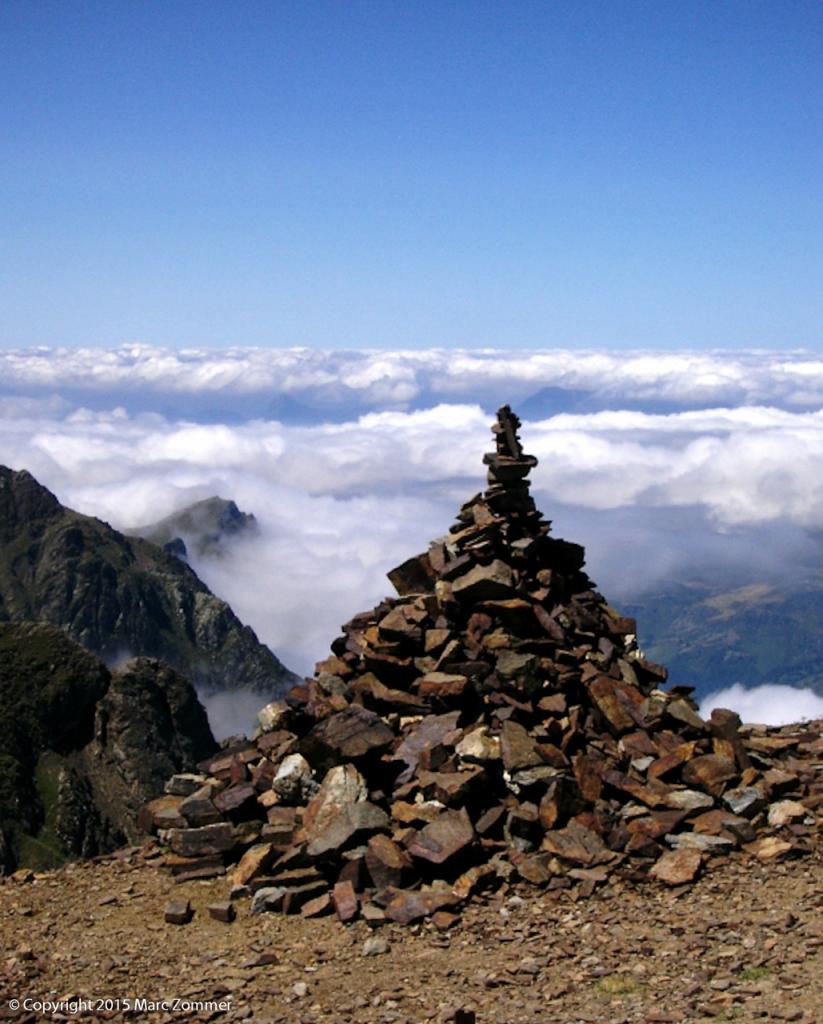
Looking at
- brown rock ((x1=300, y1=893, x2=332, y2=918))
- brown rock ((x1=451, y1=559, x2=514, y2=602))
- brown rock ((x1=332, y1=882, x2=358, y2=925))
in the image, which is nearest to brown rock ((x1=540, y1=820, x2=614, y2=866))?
brown rock ((x1=332, y1=882, x2=358, y2=925))

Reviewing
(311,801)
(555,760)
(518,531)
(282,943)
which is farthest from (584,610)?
(282,943)

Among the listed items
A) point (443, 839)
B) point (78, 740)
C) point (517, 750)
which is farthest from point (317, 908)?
point (78, 740)

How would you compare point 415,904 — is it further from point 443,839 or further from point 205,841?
point 205,841

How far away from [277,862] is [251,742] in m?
5.55

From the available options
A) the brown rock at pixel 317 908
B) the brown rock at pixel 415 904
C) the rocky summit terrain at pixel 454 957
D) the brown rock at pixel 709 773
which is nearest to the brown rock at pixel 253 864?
the rocky summit terrain at pixel 454 957

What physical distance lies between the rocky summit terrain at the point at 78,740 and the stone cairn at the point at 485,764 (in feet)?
430

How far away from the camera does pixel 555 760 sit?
76.0 feet

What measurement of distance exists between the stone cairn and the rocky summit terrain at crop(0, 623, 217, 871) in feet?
430

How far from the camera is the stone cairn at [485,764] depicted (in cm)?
2073

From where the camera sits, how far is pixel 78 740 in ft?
541

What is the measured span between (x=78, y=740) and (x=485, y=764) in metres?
156

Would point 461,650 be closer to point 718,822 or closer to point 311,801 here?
point 311,801

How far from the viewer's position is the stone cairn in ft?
68.0

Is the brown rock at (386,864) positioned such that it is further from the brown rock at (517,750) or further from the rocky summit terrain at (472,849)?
the brown rock at (517,750)
